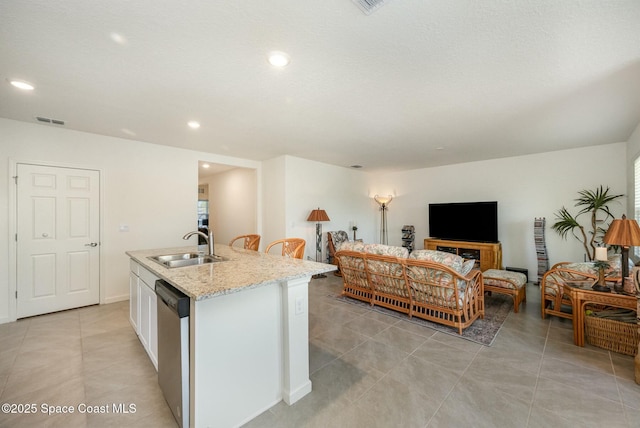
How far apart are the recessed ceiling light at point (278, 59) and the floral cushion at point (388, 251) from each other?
7.31ft

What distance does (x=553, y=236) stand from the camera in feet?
16.3

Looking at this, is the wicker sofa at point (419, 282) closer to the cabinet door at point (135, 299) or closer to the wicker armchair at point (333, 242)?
the wicker armchair at point (333, 242)

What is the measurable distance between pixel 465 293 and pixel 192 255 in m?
3.10

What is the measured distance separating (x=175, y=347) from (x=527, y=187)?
642cm

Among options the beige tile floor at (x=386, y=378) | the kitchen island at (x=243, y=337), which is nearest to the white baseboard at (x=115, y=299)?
the beige tile floor at (x=386, y=378)

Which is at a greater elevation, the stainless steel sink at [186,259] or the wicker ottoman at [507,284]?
the stainless steel sink at [186,259]

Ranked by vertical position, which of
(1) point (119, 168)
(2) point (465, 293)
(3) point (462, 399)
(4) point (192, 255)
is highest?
(1) point (119, 168)

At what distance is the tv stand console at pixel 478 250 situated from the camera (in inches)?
204

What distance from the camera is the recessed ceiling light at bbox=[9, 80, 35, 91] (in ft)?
7.74

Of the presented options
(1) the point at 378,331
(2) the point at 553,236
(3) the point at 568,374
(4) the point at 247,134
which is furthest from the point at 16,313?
(2) the point at 553,236

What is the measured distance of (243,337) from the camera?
1680 millimetres

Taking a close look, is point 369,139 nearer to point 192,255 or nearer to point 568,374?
point 192,255

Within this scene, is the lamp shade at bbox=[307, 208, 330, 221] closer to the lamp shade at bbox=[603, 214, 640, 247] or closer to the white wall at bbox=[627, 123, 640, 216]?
the lamp shade at bbox=[603, 214, 640, 247]

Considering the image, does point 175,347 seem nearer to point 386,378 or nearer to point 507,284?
point 386,378
